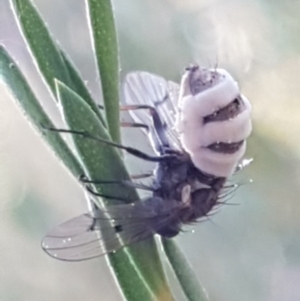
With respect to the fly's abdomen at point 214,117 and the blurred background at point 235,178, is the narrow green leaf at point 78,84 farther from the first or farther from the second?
the blurred background at point 235,178

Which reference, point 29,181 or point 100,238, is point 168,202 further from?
point 29,181

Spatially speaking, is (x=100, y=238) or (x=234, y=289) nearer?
(x=100, y=238)

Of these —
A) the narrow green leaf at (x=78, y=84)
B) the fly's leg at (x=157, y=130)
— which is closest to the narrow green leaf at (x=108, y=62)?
the narrow green leaf at (x=78, y=84)

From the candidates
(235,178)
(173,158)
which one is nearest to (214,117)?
(173,158)

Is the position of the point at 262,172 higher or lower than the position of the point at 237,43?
lower

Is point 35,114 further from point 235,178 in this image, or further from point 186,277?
point 235,178

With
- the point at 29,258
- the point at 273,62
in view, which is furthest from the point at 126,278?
the point at 273,62

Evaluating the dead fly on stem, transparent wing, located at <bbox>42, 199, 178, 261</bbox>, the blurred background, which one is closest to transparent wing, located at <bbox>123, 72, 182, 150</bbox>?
the dead fly on stem
